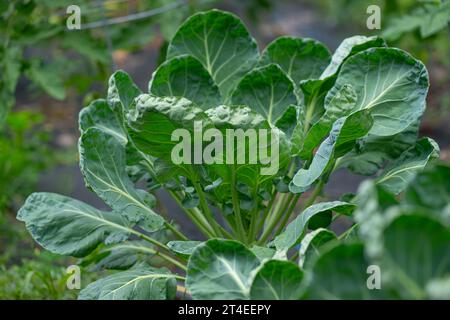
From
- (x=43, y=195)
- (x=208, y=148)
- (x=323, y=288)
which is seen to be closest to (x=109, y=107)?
(x=43, y=195)

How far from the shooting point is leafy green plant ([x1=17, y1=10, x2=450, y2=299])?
141 centimetres

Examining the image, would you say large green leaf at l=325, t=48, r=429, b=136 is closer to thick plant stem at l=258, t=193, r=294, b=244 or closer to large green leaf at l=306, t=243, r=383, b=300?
thick plant stem at l=258, t=193, r=294, b=244

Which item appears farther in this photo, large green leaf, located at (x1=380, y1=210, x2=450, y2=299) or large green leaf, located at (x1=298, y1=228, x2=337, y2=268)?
large green leaf, located at (x1=298, y1=228, x2=337, y2=268)

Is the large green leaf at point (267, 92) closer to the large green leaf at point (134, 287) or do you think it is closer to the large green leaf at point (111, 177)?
the large green leaf at point (111, 177)

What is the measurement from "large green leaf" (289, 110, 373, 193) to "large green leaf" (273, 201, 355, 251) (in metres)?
0.07

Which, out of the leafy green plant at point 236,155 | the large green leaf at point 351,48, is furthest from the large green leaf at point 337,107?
the large green leaf at point 351,48

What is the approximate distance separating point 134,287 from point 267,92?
26.2 inches

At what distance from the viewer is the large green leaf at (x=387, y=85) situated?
1.69 meters

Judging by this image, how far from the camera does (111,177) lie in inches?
70.8

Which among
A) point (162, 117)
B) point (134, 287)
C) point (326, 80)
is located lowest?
point (134, 287)

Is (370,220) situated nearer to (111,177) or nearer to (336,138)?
(336,138)

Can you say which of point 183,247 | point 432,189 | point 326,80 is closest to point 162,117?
point 183,247

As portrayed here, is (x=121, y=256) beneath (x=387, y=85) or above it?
beneath

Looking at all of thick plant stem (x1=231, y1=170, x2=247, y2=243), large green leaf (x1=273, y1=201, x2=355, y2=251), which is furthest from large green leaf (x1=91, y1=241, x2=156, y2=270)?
large green leaf (x1=273, y1=201, x2=355, y2=251)
